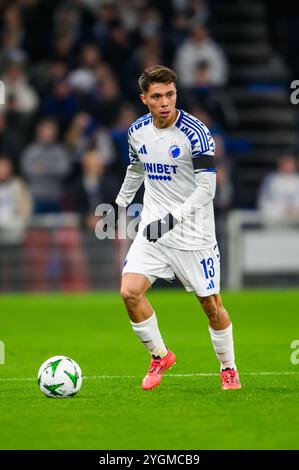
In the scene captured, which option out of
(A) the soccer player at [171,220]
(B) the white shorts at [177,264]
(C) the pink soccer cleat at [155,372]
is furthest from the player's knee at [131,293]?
(C) the pink soccer cleat at [155,372]

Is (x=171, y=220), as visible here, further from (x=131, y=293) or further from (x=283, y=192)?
(x=283, y=192)

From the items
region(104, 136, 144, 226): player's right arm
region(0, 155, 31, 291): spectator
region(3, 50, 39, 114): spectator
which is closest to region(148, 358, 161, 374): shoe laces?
region(104, 136, 144, 226): player's right arm

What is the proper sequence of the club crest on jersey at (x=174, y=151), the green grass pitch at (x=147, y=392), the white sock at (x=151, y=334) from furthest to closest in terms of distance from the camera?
1. the white sock at (x=151, y=334)
2. the club crest on jersey at (x=174, y=151)
3. the green grass pitch at (x=147, y=392)

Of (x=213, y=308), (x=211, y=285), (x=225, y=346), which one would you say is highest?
(x=211, y=285)

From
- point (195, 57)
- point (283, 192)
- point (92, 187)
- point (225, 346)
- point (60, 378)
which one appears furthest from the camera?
point (195, 57)

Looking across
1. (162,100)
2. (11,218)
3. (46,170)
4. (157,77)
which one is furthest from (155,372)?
(46,170)

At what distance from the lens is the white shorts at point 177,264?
9586 mm

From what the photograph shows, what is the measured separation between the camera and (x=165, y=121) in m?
9.59

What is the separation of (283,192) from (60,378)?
40.7 feet

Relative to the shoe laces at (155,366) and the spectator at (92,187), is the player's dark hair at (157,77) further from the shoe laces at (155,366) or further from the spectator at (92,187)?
the spectator at (92,187)

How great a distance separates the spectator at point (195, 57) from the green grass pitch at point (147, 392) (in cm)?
615

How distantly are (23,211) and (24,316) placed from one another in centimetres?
339

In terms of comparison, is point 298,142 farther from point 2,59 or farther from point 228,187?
point 2,59

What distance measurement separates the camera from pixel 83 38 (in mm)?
22812
